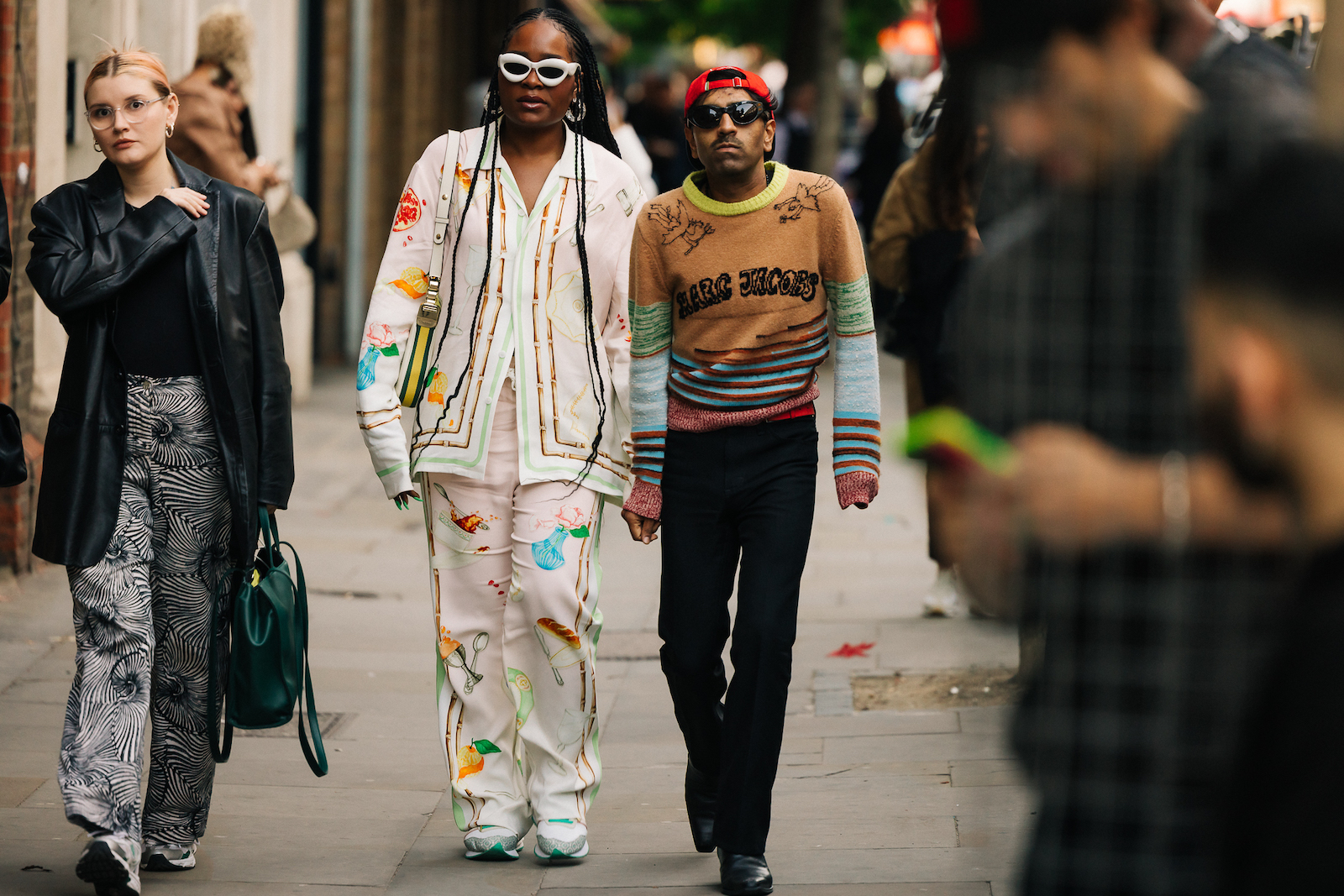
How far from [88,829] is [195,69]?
12.6ft

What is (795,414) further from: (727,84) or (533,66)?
(533,66)

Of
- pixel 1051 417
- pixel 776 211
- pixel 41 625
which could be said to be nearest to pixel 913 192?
pixel 776 211

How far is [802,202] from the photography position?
432cm

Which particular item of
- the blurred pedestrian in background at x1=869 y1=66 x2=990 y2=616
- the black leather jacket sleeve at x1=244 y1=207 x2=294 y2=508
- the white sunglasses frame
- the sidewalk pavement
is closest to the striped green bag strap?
the white sunglasses frame

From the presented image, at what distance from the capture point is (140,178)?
4375 millimetres

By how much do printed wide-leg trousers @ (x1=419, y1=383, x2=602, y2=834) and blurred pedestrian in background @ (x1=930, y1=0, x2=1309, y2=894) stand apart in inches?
85.0

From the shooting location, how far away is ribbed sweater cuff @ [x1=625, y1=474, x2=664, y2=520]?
4.36 metres

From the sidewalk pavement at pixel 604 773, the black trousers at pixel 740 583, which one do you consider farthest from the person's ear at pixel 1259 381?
the black trousers at pixel 740 583

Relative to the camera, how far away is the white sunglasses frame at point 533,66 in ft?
14.7

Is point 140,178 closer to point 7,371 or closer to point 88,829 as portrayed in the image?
point 88,829

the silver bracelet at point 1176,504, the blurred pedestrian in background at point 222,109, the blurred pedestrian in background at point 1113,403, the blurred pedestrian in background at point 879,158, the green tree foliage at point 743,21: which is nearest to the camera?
the silver bracelet at point 1176,504

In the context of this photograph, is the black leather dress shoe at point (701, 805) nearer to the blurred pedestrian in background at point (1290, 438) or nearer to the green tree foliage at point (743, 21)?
the blurred pedestrian in background at point (1290, 438)

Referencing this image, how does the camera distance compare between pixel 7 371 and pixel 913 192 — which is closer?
pixel 913 192

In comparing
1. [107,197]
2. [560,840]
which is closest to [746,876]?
[560,840]
